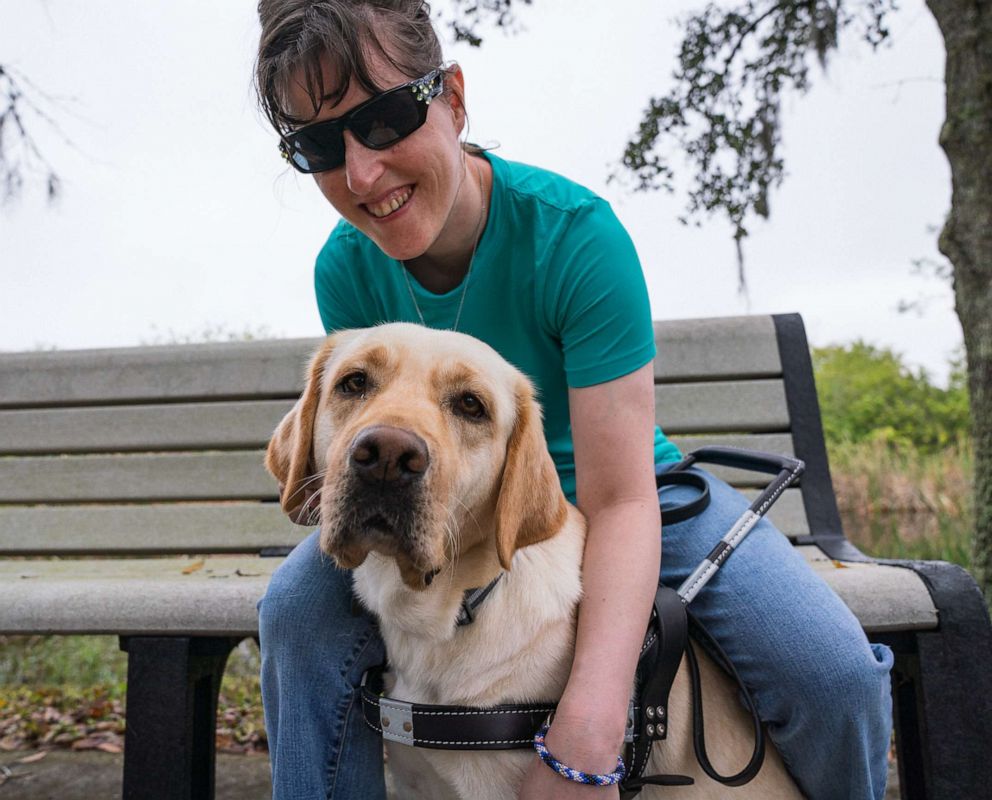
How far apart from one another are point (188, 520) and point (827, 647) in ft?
8.02

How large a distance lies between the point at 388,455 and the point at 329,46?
3.10ft

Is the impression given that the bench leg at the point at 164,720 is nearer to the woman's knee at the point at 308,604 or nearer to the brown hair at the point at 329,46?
the woman's knee at the point at 308,604

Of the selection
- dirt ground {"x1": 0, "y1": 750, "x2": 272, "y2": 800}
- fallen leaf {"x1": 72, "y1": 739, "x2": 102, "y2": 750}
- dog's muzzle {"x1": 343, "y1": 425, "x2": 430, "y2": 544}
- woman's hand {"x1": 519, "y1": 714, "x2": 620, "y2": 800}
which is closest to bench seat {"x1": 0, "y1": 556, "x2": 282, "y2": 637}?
dog's muzzle {"x1": 343, "y1": 425, "x2": 430, "y2": 544}

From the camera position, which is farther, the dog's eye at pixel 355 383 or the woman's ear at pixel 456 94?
the woman's ear at pixel 456 94

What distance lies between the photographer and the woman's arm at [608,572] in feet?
4.66

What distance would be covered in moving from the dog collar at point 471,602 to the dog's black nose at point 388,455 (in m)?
0.34

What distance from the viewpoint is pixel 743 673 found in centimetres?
169

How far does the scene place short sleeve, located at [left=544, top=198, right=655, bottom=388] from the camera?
1714mm

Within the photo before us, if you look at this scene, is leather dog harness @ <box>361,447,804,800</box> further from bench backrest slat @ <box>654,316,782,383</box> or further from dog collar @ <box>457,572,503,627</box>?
bench backrest slat @ <box>654,316,782,383</box>

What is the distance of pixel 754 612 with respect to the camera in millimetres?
1663

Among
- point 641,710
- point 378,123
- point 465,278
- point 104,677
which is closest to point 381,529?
point 641,710

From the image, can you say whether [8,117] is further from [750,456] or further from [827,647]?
[827,647]

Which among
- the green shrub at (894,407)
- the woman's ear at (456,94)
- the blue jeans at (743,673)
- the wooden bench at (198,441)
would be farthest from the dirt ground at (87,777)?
the green shrub at (894,407)

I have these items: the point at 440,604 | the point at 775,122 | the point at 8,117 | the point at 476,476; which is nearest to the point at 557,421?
the point at 476,476
